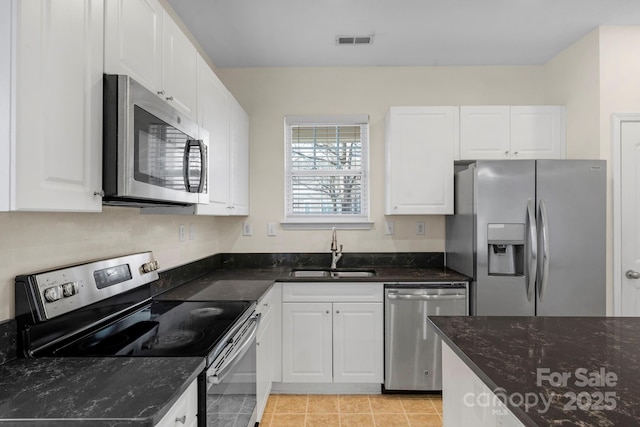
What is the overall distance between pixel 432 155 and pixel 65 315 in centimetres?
256

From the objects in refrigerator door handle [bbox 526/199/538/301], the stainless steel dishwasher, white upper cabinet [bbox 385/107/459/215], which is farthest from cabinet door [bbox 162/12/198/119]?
refrigerator door handle [bbox 526/199/538/301]

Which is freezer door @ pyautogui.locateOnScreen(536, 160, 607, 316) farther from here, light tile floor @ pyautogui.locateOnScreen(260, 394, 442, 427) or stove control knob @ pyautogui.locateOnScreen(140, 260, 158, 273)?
stove control knob @ pyautogui.locateOnScreen(140, 260, 158, 273)

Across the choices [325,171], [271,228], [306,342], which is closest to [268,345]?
[306,342]

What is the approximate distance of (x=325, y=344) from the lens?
105 inches

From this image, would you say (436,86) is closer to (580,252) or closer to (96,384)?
(580,252)

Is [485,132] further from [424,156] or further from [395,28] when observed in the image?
[395,28]

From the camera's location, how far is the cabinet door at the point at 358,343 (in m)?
2.66

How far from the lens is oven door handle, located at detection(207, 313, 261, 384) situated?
1.29 m

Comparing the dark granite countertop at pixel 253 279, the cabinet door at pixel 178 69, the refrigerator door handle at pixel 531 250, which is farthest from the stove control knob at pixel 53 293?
the refrigerator door handle at pixel 531 250

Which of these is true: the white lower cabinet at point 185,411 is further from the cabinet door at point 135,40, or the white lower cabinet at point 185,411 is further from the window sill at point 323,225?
the window sill at point 323,225

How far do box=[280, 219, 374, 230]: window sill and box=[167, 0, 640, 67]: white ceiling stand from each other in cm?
141

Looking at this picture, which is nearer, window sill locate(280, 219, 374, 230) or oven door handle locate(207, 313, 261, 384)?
oven door handle locate(207, 313, 261, 384)

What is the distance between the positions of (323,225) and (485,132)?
157 cm

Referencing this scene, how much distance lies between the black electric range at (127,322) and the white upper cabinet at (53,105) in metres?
0.42
